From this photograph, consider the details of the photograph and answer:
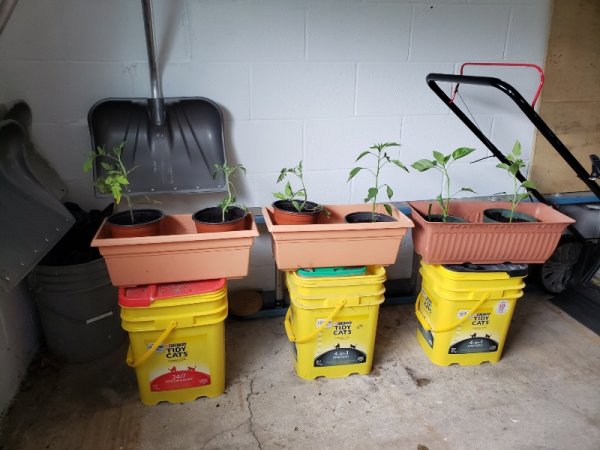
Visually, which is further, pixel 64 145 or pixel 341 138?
pixel 341 138

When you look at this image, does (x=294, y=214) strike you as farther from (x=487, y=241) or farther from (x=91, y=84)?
(x=91, y=84)

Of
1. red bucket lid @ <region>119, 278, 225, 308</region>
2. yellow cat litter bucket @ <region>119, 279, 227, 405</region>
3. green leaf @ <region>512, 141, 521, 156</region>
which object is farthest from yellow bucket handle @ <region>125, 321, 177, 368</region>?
green leaf @ <region>512, 141, 521, 156</region>

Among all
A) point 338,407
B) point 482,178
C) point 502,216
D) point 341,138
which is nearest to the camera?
point 338,407

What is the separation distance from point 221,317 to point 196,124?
883 mm

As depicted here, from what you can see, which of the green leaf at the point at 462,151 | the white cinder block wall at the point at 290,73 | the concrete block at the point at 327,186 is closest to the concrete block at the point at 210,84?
the white cinder block wall at the point at 290,73

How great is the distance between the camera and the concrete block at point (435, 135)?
2.21m

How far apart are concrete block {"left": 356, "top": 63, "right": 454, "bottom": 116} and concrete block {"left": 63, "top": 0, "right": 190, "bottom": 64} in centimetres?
84

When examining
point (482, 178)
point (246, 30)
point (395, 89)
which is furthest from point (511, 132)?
point (246, 30)

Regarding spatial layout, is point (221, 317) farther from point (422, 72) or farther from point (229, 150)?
point (422, 72)

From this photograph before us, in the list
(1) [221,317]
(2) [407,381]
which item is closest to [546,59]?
(2) [407,381]

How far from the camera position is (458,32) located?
2.11 meters

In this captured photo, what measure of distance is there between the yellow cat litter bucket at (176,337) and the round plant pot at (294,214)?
0.34 meters

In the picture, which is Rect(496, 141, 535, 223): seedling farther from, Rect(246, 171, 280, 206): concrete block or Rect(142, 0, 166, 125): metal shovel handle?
Rect(142, 0, 166, 125): metal shovel handle

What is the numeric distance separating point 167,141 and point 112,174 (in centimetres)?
31
